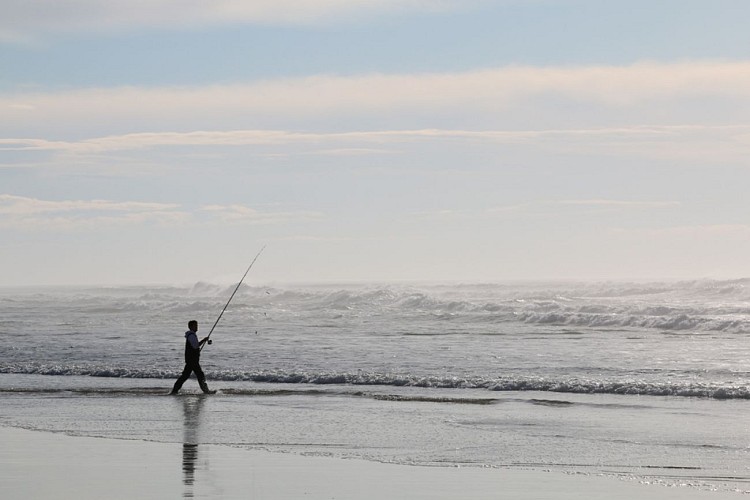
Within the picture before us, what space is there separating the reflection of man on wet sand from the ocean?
0.05 metres

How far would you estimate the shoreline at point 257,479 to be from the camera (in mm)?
9289

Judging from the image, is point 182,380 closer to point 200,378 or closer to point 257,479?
point 200,378

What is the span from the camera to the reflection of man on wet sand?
10.1 metres

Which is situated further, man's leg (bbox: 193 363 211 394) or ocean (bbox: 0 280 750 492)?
man's leg (bbox: 193 363 211 394)

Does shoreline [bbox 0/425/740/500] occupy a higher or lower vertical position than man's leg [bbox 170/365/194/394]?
lower

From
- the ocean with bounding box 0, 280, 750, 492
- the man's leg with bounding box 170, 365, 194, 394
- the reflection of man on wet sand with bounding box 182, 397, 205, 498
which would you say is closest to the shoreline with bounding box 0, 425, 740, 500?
the reflection of man on wet sand with bounding box 182, 397, 205, 498

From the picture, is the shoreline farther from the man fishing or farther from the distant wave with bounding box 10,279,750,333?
the distant wave with bounding box 10,279,750,333

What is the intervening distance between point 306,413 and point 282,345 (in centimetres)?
1324

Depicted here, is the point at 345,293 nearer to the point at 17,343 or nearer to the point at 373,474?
the point at 17,343

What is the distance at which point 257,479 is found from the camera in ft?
33.1

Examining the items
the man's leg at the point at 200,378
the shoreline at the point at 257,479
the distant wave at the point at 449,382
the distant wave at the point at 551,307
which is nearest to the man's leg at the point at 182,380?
the man's leg at the point at 200,378

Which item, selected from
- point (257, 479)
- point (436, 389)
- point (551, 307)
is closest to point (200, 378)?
point (436, 389)

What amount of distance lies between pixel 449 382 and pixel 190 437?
803cm

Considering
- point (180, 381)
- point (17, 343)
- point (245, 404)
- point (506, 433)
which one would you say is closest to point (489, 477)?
point (506, 433)
